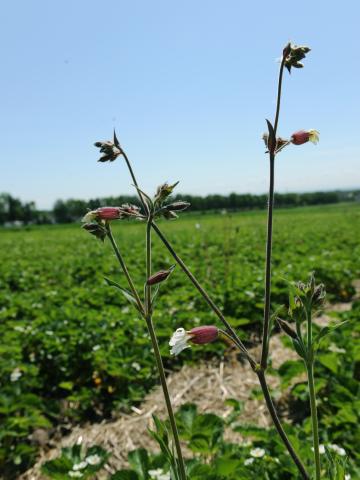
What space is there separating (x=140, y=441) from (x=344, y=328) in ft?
8.33

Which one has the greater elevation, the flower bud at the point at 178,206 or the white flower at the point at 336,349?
the flower bud at the point at 178,206

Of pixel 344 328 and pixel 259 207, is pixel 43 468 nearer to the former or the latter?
pixel 344 328

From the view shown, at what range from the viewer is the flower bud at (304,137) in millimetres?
1209

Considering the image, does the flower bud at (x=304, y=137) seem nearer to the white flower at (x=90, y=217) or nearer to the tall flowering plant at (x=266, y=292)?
the tall flowering plant at (x=266, y=292)

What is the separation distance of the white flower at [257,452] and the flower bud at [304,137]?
2070 millimetres

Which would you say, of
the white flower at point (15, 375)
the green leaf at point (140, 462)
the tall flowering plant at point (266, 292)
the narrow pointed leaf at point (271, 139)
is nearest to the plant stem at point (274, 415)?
the tall flowering plant at point (266, 292)

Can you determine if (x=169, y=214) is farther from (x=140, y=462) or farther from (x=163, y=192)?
(x=140, y=462)

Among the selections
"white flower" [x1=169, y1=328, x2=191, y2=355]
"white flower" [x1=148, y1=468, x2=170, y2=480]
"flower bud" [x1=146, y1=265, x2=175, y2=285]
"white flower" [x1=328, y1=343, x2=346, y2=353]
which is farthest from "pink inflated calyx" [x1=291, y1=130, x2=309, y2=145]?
"white flower" [x1=328, y1=343, x2=346, y2=353]

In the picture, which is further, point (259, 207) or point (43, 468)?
point (259, 207)

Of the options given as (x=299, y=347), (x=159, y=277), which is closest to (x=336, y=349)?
(x=299, y=347)

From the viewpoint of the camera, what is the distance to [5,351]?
445cm

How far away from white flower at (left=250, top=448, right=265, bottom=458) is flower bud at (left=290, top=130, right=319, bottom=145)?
6.79ft

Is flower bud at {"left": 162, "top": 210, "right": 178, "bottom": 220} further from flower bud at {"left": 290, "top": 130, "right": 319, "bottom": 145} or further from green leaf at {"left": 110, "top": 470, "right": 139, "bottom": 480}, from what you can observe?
green leaf at {"left": 110, "top": 470, "right": 139, "bottom": 480}

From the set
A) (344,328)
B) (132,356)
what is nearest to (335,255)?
(344,328)
